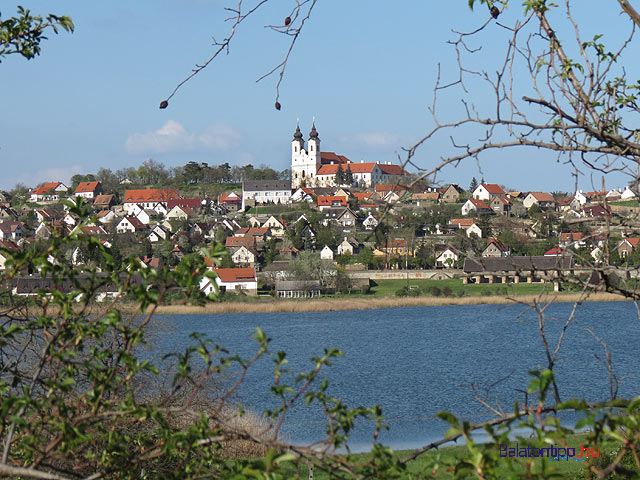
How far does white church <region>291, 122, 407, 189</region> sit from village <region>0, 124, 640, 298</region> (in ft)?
0.45

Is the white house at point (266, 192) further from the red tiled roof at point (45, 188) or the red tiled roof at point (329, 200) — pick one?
the red tiled roof at point (45, 188)

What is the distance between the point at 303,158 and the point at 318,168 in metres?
2.47

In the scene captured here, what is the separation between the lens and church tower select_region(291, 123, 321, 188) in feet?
376

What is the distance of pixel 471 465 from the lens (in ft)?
7.22

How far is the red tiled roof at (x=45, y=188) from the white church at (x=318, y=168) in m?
30.7

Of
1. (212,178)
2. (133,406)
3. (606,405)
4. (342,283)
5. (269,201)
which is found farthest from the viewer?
(212,178)

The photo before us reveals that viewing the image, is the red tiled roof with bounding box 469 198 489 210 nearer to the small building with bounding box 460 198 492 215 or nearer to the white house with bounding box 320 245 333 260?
the small building with bounding box 460 198 492 215

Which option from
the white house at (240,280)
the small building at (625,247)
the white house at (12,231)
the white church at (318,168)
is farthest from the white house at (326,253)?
the small building at (625,247)

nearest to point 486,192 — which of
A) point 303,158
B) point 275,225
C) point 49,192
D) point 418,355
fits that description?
point 275,225

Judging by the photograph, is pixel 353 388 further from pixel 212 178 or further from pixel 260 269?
pixel 212 178

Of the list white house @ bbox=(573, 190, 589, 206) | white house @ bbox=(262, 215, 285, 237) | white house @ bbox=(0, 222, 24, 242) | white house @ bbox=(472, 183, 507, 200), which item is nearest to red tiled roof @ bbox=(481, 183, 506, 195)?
white house @ bbox=(472, 183, 507, 200)

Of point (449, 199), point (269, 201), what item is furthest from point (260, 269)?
point (269, 201)

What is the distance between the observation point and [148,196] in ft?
317

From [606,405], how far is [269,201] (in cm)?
9816
